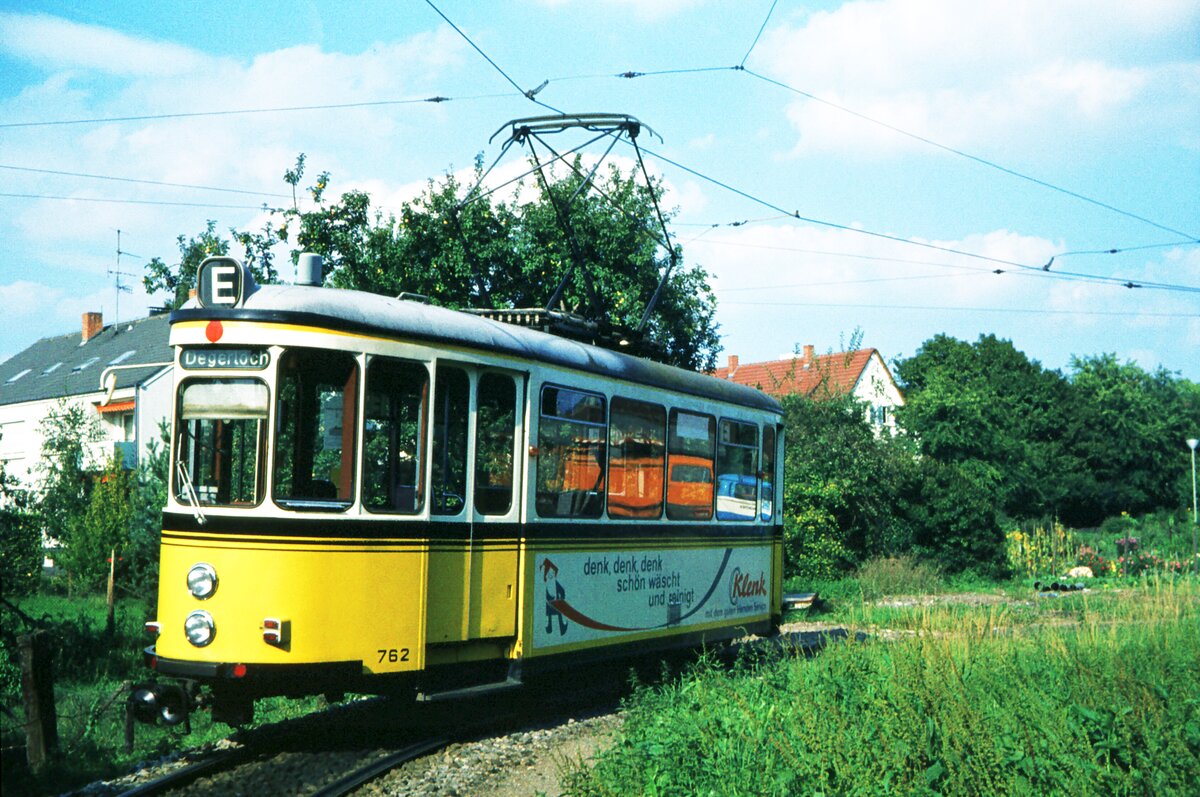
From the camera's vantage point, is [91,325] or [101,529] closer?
[101,529]

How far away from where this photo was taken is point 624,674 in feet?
37.6

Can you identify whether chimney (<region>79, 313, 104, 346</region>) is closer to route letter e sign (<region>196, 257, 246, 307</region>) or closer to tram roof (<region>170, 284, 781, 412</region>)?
tram roof (<region>170, 284, 781, 412</region>)

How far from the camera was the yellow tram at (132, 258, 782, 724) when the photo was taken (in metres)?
7.51

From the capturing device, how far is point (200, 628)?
7.43 meters

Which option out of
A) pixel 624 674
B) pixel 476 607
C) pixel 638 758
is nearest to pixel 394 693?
pixel 476 607

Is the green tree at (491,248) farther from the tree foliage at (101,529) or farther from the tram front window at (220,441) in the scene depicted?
the tram front window at (220,441)

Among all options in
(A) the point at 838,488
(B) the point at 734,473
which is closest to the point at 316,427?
(B) the point at 734,473

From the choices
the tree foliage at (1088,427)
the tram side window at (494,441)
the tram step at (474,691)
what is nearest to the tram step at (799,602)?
the tram step at (474,691)

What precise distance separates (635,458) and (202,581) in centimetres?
416

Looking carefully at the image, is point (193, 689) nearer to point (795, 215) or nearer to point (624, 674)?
point (624, 674)

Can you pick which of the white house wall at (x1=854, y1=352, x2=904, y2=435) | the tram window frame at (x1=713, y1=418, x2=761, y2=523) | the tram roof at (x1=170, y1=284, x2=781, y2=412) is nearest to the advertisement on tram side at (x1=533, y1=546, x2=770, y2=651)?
the tram window frame at (x1=713, y1=418, x2=761, y2=523)

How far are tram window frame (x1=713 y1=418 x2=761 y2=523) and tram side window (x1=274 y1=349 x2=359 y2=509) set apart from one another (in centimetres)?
493

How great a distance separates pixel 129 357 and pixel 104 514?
2389 cm

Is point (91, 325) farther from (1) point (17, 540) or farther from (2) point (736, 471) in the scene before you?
(2) point (736, 471)
